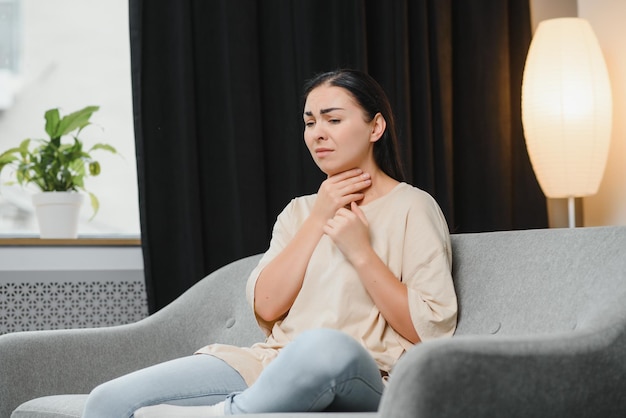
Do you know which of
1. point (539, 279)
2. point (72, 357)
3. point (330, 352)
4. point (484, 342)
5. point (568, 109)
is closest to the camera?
point (484, 342)

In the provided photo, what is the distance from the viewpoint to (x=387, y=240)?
5.68 ft

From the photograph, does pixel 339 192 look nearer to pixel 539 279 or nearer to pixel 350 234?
pixel 350 234

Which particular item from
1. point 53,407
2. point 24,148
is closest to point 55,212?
point 24,148

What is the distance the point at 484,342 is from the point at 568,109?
1929mm

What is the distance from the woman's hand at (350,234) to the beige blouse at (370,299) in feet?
0.18

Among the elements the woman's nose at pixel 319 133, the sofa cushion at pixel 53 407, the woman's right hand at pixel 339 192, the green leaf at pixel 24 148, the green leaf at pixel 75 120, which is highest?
the green leaf at pixel 75 120

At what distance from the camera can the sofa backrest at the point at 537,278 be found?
1491mm

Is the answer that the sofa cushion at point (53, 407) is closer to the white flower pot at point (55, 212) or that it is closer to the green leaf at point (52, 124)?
the white flower pot at point (55, 212)

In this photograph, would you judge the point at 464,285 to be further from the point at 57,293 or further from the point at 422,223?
the point at 57,293

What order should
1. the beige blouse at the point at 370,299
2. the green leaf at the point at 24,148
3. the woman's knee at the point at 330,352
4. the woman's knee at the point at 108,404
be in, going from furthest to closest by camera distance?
the green leaf at the point at 24,148, the beige blouse at the point at 370,299, the woman's knee at the point at 108,404, the woman's knee at the point at 330,352

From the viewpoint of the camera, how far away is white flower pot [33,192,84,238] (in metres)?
2.89

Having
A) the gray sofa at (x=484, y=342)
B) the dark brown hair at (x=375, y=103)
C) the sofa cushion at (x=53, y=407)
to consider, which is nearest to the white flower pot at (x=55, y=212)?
the gray sofa at (x=484, y=342)

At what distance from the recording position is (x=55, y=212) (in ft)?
9.49

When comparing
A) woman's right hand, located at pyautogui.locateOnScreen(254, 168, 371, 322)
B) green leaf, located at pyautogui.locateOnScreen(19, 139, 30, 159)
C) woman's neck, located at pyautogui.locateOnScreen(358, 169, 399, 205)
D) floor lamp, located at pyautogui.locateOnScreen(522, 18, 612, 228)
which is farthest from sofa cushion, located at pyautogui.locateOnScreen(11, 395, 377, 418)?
floor lamp, located at pyautogui.locateOnScreen(522, 18, 612, 228)
